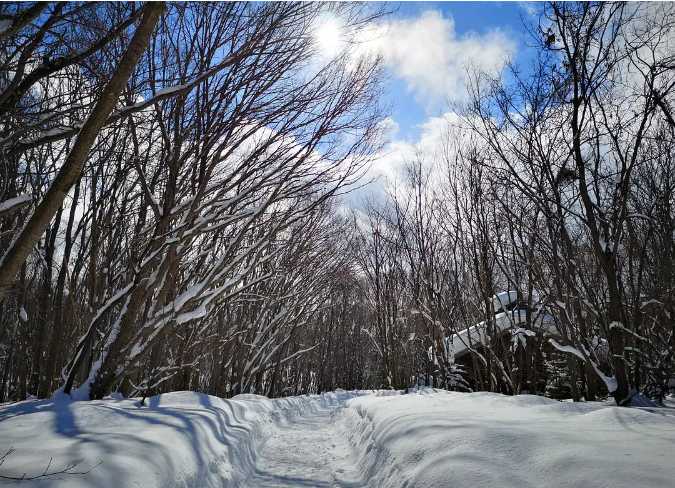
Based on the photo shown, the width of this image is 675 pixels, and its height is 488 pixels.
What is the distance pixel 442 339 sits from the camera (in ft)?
38.3

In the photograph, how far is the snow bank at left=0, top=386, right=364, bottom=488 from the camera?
2471 millimetres

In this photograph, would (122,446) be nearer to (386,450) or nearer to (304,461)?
(386,450)

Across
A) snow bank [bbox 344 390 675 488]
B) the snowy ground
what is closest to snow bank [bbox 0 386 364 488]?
the snowy ground

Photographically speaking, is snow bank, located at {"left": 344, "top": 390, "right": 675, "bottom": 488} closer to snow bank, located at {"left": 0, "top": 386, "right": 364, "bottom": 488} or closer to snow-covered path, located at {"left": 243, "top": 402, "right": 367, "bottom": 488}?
snow-covered path, located at {"left": 243, "top": 402, "right": 367, "bottom": 488}

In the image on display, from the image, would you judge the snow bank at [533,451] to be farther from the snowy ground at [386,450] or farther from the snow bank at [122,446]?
the snow bank at [122,446]

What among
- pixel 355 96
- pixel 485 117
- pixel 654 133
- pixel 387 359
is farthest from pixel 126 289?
pixel 387 359

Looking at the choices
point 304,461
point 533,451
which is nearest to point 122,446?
point 533,451

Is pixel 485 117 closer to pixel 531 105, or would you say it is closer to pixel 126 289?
pixel 531 105

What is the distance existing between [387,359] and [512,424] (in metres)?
14.1

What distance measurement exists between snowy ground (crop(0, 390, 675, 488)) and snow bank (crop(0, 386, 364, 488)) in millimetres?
11

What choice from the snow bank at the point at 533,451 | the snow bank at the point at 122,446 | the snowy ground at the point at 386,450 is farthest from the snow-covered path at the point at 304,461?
the snow bank at the point at 533,451

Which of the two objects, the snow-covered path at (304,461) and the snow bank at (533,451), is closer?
the snow bank at (533,451)

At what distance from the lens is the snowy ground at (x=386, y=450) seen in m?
2.36

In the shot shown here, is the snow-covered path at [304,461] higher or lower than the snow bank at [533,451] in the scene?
lower
